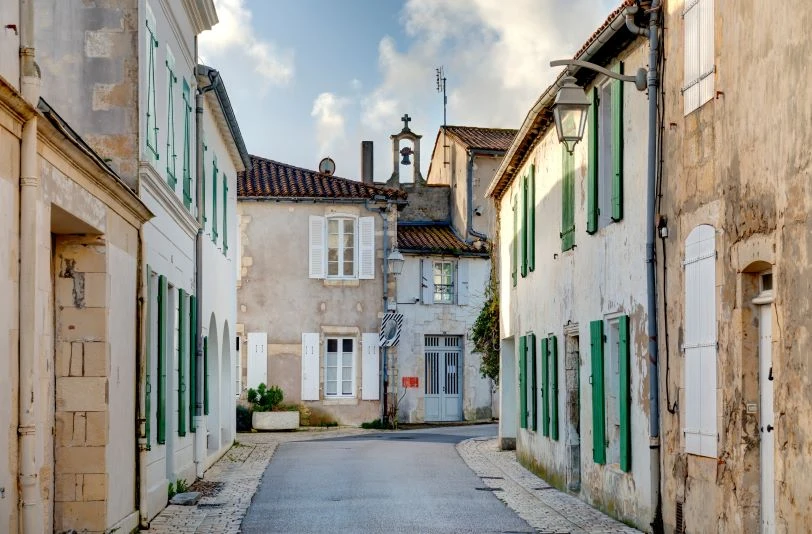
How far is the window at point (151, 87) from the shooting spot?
46.5 feet

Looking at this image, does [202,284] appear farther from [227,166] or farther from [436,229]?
[436,229]

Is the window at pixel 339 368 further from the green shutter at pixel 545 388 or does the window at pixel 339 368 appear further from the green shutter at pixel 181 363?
the green shutter at pixel 181 363

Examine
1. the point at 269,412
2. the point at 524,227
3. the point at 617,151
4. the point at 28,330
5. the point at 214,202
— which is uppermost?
the point at 214,202

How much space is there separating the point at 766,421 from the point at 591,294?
589 cm

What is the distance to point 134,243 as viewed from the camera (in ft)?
42.3

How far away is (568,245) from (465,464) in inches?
239

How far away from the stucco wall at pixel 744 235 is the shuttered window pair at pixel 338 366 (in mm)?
22635

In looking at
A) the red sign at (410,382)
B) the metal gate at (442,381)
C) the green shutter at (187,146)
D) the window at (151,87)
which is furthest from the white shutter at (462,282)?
the window at (151,87)

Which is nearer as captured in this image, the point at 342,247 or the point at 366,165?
the point at 342,247

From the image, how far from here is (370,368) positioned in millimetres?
34531

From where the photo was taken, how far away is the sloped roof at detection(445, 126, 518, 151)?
1601 inches

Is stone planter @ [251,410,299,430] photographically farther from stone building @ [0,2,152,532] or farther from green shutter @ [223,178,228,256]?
stone building @ [0,2,152,532]

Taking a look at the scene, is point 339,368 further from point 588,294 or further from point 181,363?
point 588,294

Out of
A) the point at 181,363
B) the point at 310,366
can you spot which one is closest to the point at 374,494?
the point at 181,363
